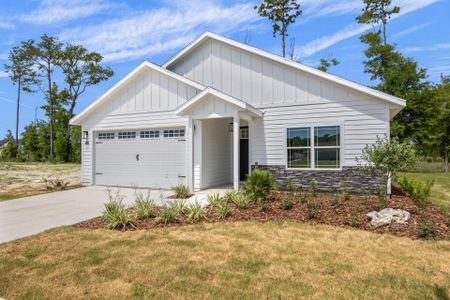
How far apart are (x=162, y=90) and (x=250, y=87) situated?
3.60 m

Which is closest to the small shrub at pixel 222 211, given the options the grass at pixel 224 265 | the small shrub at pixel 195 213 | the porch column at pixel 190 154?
the small shrub at pixel 195 213

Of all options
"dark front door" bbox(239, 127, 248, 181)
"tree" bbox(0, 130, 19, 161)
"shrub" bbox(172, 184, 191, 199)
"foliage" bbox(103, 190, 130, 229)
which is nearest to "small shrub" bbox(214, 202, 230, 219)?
"foliage" bbox(103, 190, 130, 229)

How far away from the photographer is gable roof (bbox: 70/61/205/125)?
441 inches

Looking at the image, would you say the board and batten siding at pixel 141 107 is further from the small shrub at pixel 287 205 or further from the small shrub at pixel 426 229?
the small shrub at pixel 426 229

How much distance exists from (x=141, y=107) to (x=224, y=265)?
938 cm

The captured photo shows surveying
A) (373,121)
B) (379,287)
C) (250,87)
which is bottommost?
(379,287)

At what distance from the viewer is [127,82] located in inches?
484

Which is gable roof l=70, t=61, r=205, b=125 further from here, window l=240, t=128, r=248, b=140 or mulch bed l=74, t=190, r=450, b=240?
mulch bed l=74, t=190, r=450, b=240

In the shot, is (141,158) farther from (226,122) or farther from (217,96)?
(217,96)

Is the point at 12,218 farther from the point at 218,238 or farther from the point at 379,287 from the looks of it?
the point at 379,287

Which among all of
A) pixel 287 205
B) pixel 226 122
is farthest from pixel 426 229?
pixel 226 122

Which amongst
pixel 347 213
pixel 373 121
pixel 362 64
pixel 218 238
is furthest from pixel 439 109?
pixel 218 238

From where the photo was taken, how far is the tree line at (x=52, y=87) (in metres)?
32.5

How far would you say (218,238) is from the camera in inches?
214
